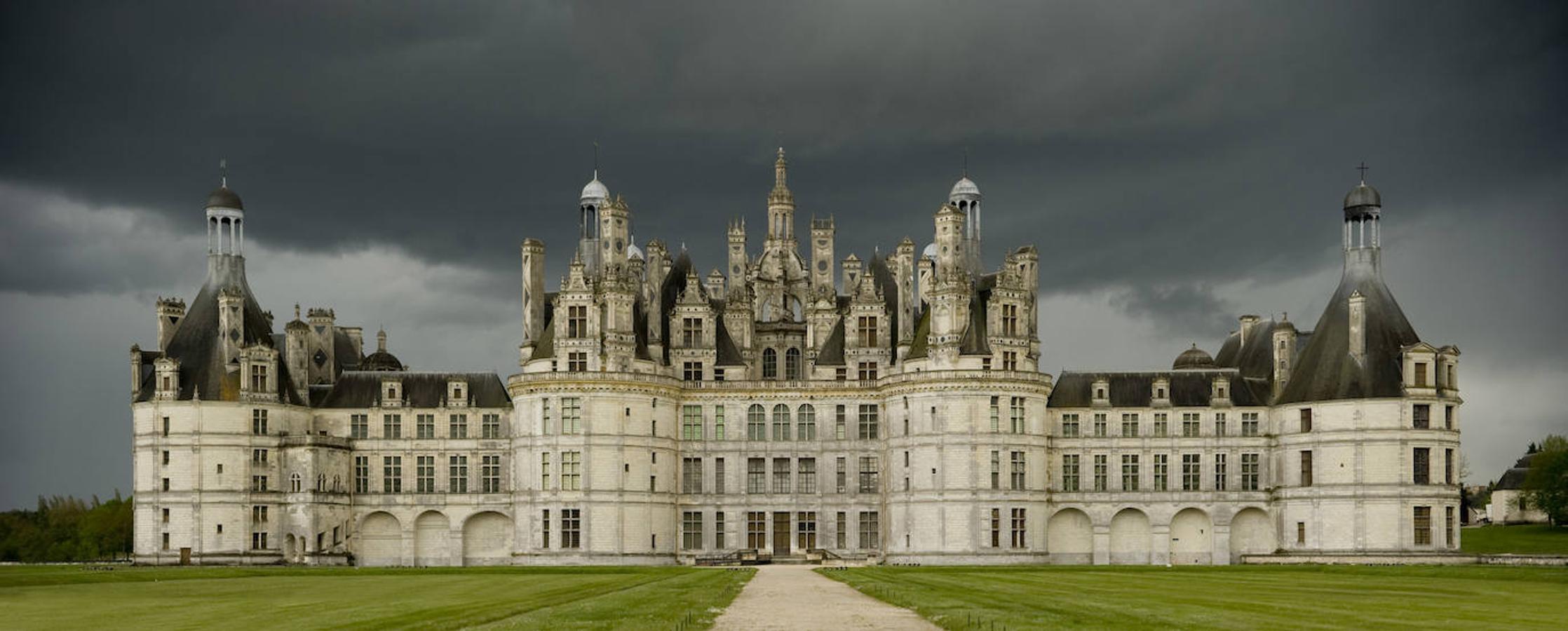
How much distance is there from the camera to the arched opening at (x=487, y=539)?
103 metres

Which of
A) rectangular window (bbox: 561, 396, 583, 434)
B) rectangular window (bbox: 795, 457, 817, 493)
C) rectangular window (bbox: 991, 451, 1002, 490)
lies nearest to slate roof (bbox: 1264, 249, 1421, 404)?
rectangular window (bbox: 991, 451, 1002, 490)

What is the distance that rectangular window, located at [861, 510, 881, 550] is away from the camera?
102875 mm

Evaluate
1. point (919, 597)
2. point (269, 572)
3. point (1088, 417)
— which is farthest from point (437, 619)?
point (1088, 417)

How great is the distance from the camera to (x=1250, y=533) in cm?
10156

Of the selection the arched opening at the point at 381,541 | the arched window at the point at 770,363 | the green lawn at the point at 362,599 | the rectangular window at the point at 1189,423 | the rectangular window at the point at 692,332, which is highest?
the rectangular window at the point at 692,332

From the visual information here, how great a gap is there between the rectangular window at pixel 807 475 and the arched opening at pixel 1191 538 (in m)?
20.6

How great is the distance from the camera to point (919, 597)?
53.8 meters

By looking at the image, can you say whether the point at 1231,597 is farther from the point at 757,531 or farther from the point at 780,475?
the point at 757,531

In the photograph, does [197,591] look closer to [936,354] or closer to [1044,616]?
[1044,616]

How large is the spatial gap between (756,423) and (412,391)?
66.6ft

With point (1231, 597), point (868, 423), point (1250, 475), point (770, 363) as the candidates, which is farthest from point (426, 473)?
point (1231, 597)

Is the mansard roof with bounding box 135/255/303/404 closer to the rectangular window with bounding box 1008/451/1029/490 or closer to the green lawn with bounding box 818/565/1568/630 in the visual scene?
the green lawn with bounding box 818/565/1568/630

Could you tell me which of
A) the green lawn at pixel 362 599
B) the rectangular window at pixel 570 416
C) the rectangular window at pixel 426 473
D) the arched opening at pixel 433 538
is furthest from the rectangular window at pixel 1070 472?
the rectangular window at pixel 426 473

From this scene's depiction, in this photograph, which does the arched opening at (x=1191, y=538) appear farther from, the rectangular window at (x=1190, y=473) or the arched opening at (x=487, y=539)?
the arched opening at (x=487, y=539)
